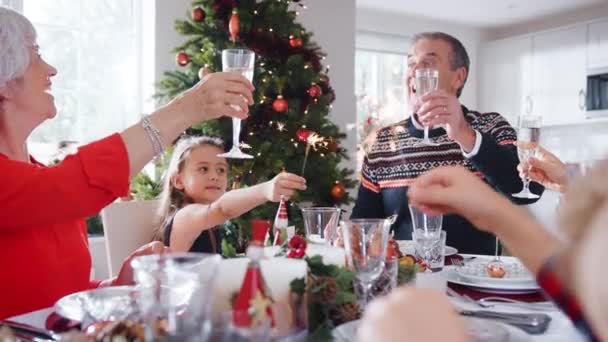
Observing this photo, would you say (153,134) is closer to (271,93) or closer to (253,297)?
(253,297)

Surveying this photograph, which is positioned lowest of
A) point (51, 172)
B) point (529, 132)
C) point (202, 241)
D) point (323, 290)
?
point (202, 241)

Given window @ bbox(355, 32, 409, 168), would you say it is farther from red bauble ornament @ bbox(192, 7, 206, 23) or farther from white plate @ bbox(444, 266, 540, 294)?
white plate @ bbox(444, 266, 540, 294)

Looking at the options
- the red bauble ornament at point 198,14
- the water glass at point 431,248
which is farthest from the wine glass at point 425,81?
the red bauble ornament at point 198,14

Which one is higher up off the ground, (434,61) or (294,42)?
(294,42)

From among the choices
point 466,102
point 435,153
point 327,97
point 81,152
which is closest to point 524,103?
point 466,102

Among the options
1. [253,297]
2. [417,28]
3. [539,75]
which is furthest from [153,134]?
[539,75]

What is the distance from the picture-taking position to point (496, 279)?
123cm

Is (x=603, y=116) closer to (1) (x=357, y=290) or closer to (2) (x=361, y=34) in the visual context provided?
(2) (x=361, y=34)

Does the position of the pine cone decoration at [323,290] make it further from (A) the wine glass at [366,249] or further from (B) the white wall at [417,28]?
(B) the white wall at [417,28]

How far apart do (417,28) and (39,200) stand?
575 centimetres

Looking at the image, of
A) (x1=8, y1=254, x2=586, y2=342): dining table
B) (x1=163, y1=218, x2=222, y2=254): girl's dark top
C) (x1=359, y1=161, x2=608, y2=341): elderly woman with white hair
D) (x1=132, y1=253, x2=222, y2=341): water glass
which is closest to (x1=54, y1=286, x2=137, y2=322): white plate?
(x1=8, y1=254, x2=586, y2=342): dining table

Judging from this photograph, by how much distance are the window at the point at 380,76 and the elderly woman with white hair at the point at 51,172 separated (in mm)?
4755

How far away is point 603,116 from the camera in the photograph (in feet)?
17.5

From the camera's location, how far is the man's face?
90.0 inches
